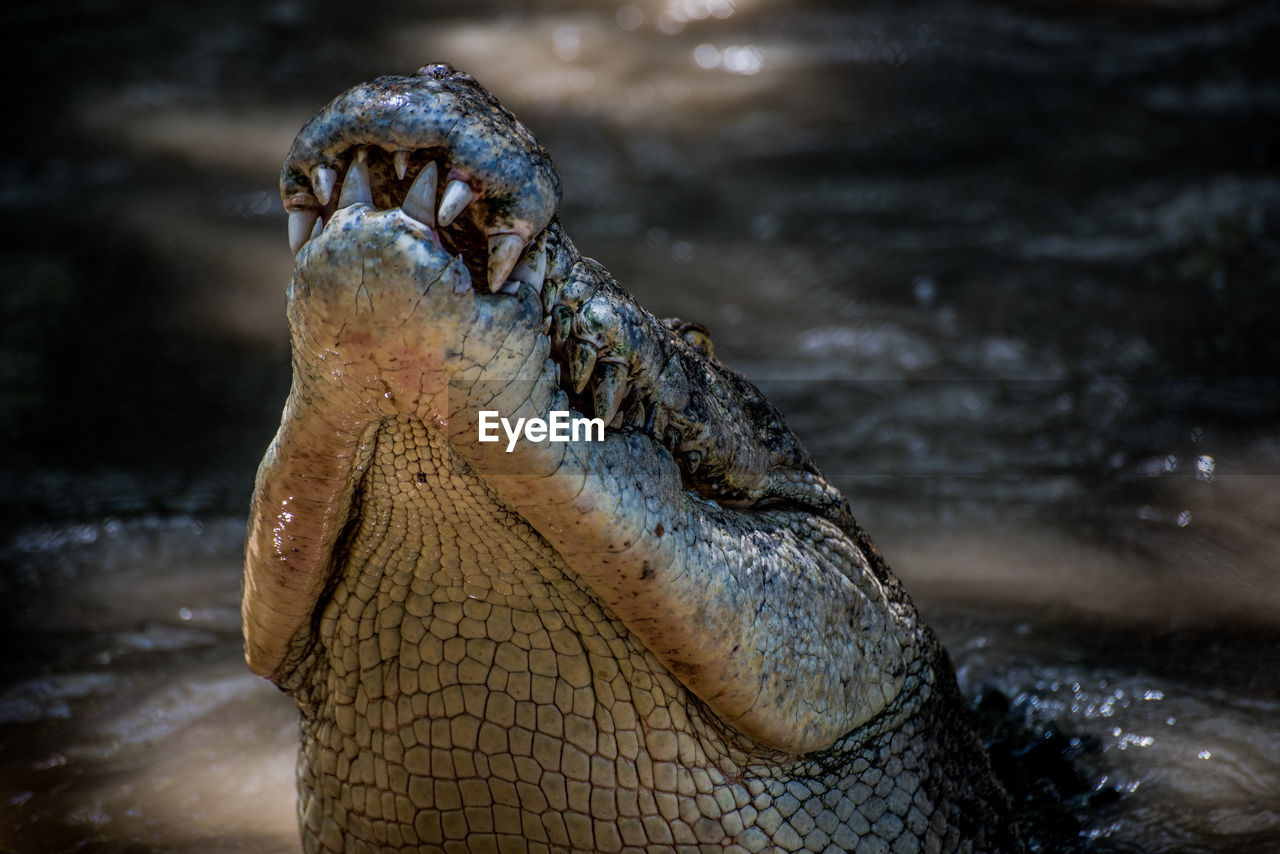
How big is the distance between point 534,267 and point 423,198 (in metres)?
0.13

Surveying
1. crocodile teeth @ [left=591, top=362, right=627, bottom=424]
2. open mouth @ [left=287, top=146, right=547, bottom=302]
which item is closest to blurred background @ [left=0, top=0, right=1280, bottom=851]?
crocodile teeth @ [left=591, top=362, right=627, bottom=424]

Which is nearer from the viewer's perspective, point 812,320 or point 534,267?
point 534,267

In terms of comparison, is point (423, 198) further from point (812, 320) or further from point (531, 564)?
point (812, 320)

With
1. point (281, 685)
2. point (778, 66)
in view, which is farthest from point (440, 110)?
point (778, 66)

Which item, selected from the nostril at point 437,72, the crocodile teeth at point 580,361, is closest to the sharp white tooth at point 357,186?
the nostril at point 437,72

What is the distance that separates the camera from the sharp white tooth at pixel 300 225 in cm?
114

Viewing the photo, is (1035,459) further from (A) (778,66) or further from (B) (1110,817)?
(A) (778,66)

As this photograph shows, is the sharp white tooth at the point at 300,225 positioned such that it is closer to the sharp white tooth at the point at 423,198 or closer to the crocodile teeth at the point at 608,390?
the sharp white tooth at the point at 423,198

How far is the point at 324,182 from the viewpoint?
1113 millimetres

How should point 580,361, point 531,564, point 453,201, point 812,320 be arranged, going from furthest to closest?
point 812,320
point 531,564
point 580,361
point 453,201

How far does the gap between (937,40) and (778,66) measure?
871 mm

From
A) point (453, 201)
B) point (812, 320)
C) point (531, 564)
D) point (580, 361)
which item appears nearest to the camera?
point (453, 201)

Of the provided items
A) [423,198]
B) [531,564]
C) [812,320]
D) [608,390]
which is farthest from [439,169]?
[812,320]

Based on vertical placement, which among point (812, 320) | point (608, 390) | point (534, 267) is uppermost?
point (812, 320)
